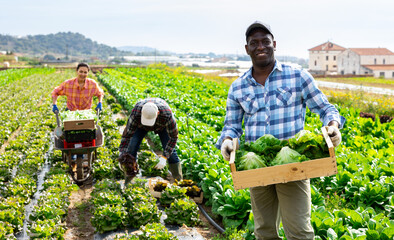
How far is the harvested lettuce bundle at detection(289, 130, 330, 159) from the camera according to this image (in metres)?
2.78

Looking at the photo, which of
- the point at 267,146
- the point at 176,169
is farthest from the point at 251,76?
the point at 176,169

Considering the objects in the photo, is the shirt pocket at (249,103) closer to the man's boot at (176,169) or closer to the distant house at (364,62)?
the man's boot at (176,169)

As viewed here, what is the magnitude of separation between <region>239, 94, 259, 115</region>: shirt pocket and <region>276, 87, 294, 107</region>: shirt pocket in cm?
18

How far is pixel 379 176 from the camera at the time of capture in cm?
567

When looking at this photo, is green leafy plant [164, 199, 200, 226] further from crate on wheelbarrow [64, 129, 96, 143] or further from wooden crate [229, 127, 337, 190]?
wooden crate [229, 127, 337, 190]

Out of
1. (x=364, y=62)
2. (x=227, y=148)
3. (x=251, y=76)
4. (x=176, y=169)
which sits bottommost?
(x=176, y=169)

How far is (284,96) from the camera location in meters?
3.11

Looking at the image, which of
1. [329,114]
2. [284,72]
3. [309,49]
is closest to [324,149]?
[329,114]

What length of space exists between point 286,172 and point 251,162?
0.83 feet

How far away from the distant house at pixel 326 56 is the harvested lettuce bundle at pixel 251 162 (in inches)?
3256

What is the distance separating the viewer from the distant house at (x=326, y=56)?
82.6 metres

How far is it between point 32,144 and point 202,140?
4.06 metres

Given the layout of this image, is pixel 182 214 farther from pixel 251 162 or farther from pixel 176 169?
pixel 251 162

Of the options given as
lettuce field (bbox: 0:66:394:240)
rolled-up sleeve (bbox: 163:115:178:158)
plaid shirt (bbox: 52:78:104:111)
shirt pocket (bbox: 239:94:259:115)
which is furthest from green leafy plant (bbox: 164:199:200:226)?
plaid shirt (bbox: 52:78:104:111)
